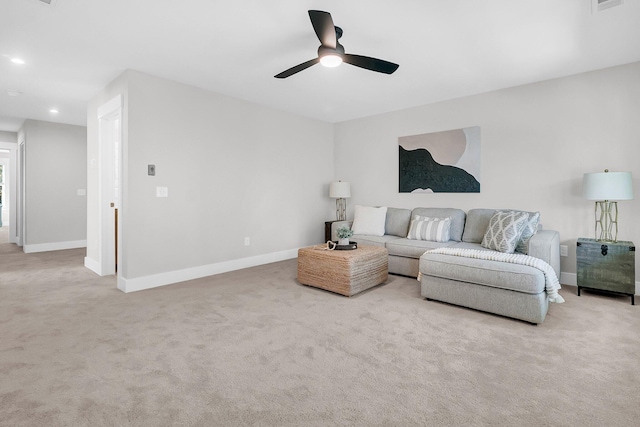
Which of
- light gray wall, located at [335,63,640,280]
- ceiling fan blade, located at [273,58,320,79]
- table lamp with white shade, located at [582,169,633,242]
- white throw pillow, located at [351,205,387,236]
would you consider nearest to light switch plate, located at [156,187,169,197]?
ceiling fan blade, located at [273,58,320,79]

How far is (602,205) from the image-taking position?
3553 millimetres

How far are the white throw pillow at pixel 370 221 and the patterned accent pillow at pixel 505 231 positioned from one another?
4.93 feet

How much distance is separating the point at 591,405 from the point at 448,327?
1029mm

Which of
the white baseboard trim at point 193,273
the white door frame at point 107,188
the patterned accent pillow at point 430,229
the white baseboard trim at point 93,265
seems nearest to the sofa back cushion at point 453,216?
the patterned accent pillow at point 430,229

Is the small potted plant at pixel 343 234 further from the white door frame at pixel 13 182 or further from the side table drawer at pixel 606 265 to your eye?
the white door frame at pixel 13 182

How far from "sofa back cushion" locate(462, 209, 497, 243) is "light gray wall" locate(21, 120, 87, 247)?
702cm

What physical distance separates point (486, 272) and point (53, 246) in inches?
287

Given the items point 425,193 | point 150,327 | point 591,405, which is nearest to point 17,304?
point 150,327

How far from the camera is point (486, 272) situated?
9.28ft

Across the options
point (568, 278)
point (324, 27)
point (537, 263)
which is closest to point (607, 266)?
point (568, 278)

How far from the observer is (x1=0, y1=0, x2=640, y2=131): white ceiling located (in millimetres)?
2414

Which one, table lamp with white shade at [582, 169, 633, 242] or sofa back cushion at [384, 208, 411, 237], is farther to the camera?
sofa back cushion at [384, 208, 411, 237]

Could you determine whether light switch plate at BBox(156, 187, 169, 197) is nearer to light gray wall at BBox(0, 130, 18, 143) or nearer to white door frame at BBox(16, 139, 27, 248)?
white door frame at BBox(16, 139, 27, 248)

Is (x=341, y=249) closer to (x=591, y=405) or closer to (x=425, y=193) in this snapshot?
(x=425, y=193)
